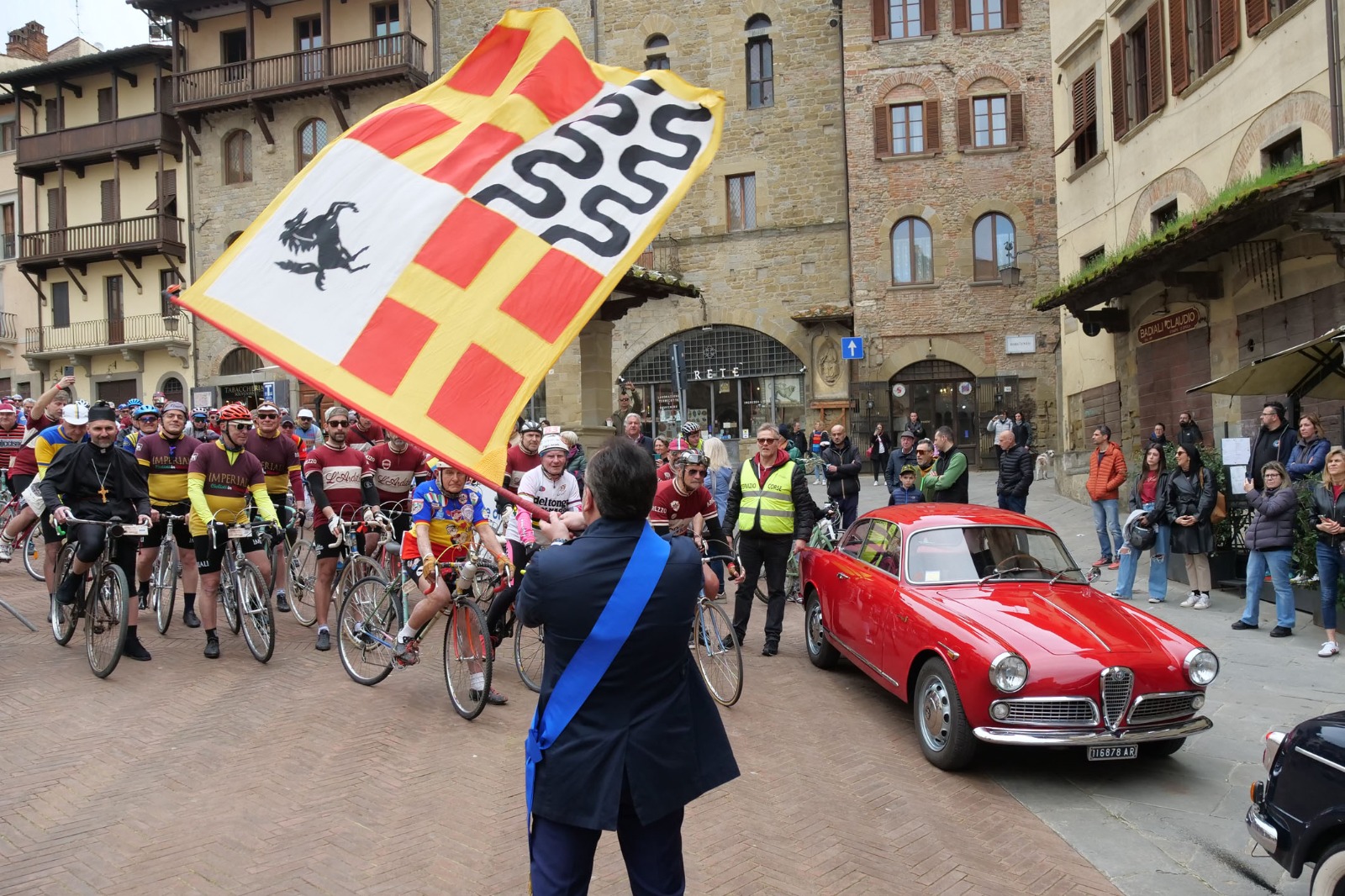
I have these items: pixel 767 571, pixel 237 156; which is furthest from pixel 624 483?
pixel 237 156

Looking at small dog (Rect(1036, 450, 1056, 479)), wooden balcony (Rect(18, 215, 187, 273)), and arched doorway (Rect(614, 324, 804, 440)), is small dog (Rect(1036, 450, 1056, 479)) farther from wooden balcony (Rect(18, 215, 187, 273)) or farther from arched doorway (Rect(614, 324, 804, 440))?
wooden balcony (Rect(18, 215, 187, 273))

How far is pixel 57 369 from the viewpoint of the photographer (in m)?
37.2

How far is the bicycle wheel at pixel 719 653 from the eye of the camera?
6969 mm

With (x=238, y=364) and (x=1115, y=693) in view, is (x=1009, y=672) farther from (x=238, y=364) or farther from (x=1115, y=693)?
(x=238, y=364)

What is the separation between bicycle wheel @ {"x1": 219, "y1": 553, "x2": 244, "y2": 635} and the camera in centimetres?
788

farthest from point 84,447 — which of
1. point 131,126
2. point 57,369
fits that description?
point 57,369

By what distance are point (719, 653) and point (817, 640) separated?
5.00ft

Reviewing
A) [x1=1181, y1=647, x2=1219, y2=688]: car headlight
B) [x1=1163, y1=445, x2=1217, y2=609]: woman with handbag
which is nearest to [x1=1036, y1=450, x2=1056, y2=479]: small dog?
[x1=1163, y1=445, x2=1217, y2=609]: woman with handbag

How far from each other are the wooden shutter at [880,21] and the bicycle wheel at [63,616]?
87.5 ft

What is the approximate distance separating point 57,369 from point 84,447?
117 feet

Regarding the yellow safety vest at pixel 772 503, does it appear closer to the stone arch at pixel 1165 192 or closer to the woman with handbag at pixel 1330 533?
the woman with handbag at pixel 1330 533

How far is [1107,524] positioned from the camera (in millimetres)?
12570

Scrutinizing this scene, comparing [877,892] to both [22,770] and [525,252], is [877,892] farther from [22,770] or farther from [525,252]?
[22,770]

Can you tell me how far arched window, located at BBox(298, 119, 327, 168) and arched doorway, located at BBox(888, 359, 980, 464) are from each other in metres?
21.0
